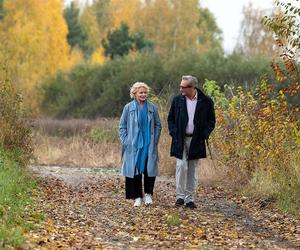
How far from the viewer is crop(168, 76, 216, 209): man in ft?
36.4

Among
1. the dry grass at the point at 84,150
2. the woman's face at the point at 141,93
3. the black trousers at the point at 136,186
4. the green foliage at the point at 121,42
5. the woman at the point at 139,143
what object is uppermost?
the green foliage at the point at 121,42

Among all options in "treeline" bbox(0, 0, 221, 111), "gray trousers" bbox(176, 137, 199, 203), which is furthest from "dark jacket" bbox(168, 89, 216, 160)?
"treeline" bbox(0, 0, 221, 111)

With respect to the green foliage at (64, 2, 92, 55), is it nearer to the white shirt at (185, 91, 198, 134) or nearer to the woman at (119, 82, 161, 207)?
the woman at (119, 82, 161, 207)

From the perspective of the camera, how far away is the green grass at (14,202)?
7551 mm

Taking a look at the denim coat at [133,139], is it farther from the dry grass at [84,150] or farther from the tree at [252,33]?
the tree at [252,33]

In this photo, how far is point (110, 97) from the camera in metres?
40.5

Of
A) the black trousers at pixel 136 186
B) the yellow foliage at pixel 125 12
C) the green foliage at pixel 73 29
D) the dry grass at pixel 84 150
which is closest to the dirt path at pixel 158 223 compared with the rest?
the black trousers at pixel 136 186

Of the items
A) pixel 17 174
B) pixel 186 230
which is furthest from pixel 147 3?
pixel 186 230

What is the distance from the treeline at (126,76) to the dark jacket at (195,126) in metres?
25.5

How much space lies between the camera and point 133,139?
448 inches

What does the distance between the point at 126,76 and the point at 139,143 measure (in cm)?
3012

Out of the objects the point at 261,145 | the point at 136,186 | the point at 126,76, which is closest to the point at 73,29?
the point at 126,76

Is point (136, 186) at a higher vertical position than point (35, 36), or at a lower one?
lower

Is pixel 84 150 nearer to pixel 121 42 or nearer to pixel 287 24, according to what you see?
pixel 287 24
